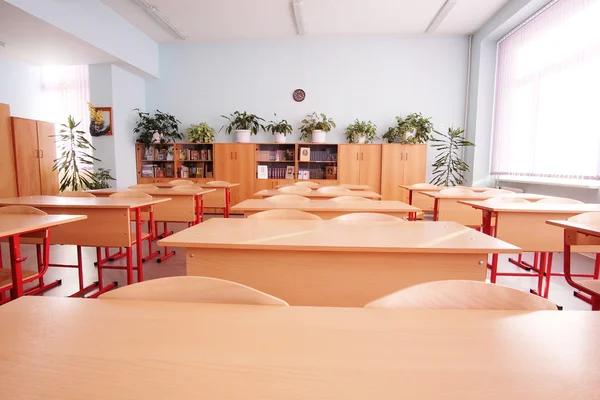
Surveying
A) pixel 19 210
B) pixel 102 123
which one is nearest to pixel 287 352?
pixel 19 210

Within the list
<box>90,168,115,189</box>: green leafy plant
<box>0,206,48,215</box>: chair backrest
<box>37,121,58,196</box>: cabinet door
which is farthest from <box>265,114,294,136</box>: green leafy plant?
<box>0,206,48,215</box>: chair backrest

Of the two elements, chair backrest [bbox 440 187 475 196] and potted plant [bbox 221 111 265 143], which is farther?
potted plant [bbox 221 111 265 143]

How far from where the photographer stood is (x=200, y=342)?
62cm

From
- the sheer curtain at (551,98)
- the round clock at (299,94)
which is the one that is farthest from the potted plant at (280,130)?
the sheer curtain at (551,98)

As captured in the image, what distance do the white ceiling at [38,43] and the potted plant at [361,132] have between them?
4435 millimetres

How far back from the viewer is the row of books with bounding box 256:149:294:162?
272 inches

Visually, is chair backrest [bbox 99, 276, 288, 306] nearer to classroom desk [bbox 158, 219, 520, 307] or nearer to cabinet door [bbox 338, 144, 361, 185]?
classroom desk [bbox 158, 219, 520, 307]

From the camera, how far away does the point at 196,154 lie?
6.90 meters

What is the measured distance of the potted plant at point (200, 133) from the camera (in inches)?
262

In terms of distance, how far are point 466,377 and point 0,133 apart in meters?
7.28

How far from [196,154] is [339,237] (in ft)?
19.6

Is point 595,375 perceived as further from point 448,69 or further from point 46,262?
point 448,69

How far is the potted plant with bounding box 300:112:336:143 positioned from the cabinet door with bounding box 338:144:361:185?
45 cm

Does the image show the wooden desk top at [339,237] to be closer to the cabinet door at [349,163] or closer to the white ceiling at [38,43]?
the white ceiling at [38,43]
